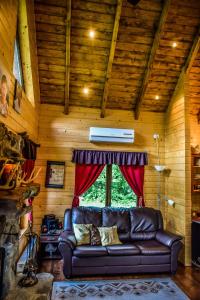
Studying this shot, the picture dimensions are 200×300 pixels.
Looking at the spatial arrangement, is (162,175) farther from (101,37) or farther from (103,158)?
(101,37)

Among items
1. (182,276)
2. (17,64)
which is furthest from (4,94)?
(182,276)

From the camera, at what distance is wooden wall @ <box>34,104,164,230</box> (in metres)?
5.18

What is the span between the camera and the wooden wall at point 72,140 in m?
5.18

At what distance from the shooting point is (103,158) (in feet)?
17.5

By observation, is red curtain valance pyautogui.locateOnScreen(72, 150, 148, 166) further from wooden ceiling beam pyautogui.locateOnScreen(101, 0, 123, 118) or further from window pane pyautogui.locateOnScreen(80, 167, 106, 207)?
wooden ceiling beam pyautogui.locateOnScreen(101, 0, 123, 118)

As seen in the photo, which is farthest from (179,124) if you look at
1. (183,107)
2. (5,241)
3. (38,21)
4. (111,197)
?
(5,241)

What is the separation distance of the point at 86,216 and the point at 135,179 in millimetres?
1611

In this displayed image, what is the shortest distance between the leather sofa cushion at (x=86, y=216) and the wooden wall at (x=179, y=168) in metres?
1.69

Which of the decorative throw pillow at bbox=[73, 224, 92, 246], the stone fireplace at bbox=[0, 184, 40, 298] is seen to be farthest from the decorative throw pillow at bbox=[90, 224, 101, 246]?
the stone fireplace at bbox=[0, 184, 40, 298]

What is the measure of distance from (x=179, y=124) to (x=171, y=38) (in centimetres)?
175

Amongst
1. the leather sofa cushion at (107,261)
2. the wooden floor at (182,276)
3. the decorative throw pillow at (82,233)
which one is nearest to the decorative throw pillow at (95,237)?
the decorative throw pillow at (82,233)

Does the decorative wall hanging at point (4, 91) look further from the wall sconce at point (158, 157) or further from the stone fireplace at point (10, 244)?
the wall sconce at point (158, 157)

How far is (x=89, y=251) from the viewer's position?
12.3ft

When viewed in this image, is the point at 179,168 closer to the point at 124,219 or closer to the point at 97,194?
the point at 124,219
